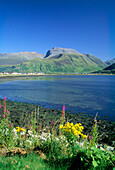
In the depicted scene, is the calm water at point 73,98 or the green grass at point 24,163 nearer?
the green grass at point 24,163

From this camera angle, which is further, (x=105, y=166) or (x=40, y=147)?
(x=40, y=147)

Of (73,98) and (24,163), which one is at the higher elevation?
(24,163)

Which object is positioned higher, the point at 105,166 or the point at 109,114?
the point at 105,166

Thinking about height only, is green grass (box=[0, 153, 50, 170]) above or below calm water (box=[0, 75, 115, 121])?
above

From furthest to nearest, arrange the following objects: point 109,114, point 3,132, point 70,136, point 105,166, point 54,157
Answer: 1. point 109,114
2. point 3,132
3. point 70,136
4. point 54,157
5. point 105,166

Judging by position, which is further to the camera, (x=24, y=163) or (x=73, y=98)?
(x=73, y=98)

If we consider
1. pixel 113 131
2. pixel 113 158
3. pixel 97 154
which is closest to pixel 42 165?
pixel 97 154

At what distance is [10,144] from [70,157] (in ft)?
10.9

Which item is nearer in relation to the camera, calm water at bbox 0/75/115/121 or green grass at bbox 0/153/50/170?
green grass at bbox 0/153/50/170

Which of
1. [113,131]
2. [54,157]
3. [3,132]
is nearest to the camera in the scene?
[54,157]

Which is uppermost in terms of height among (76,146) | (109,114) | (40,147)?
(76,146)

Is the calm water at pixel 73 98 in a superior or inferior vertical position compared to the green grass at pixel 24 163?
inferior

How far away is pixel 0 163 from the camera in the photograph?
540cm

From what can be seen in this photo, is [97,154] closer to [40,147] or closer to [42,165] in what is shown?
[42,165]
